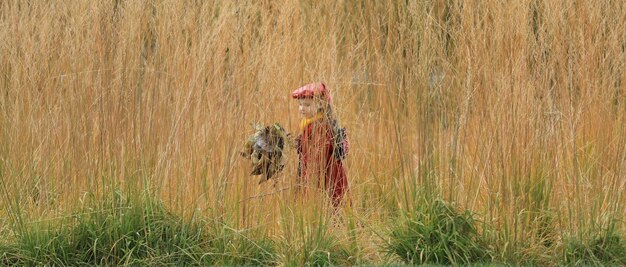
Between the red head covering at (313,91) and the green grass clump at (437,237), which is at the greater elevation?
the red head covering at (313,91)

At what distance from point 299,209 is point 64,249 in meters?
1.15

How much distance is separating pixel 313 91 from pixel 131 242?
3.85ft

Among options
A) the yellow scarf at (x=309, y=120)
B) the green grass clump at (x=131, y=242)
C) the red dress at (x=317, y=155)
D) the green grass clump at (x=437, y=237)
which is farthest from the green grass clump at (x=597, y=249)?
the green grass clump at (x=131, y=242)

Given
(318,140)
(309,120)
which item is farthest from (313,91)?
(318,140)

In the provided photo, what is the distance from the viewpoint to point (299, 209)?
547 centimetres

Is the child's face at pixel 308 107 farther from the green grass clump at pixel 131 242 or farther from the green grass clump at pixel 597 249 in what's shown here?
the green grass clump at pixel 597 249

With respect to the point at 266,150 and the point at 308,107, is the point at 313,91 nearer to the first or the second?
the point at 308,107

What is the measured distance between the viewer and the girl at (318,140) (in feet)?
18.4

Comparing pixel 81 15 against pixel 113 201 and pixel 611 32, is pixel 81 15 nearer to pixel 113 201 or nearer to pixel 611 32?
pixel 113 201

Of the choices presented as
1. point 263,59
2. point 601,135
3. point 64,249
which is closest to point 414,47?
point 263,59

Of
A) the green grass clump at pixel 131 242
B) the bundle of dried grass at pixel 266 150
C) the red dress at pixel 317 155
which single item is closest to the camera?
the green grass clump at pixel 131 242

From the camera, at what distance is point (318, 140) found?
18.4 feet

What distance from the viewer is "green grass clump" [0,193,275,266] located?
5461 mm

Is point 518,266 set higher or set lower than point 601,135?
lower
